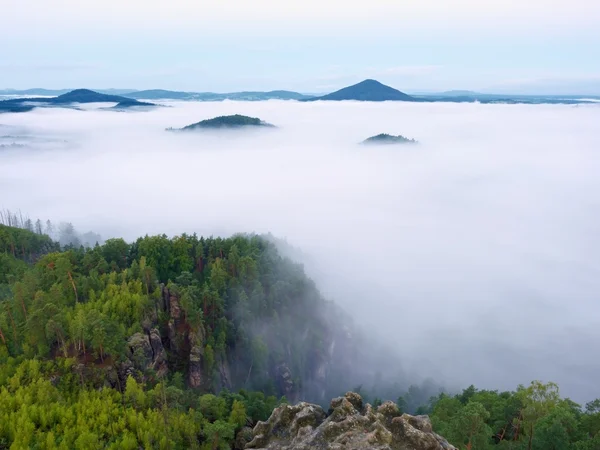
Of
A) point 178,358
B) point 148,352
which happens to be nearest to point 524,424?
point 148,352

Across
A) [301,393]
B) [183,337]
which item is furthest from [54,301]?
[301,393]

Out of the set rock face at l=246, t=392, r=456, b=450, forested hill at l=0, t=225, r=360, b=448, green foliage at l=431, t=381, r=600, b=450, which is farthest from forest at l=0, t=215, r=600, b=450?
rock face at l=246, t=392, r=456, b=450

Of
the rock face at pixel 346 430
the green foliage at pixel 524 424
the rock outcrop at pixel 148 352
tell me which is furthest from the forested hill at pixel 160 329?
the green foliage at pixel 524 424

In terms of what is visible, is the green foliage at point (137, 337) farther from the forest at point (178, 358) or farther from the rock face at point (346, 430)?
the rock face at point (346, 430)

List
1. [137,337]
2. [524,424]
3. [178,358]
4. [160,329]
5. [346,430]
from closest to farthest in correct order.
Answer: [346,430], [524,424], [137,337], [160,329], [178,358]

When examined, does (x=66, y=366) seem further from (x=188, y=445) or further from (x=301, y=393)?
(x=301, y=393)

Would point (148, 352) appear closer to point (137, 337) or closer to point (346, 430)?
point (137, 337)
